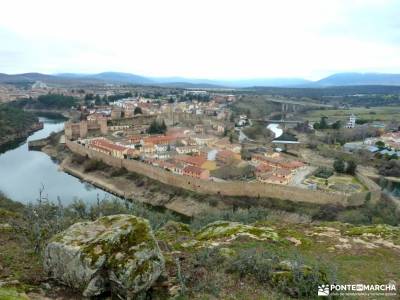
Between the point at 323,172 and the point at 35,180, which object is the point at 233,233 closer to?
the point at 323,172

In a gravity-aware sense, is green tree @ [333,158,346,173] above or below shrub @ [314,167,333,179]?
above

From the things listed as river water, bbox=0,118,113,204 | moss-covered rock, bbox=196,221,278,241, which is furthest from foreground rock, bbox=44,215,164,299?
river water, bbox=0,118,113,204

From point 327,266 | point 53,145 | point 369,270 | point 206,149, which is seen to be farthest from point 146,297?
point 53,145

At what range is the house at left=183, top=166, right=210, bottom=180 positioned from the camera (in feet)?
73.6

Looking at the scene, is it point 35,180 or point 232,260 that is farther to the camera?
point 35,180

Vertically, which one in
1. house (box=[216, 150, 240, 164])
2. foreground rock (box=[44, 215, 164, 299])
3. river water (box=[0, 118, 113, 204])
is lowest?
river water (box=[0, 118, 113, 204])

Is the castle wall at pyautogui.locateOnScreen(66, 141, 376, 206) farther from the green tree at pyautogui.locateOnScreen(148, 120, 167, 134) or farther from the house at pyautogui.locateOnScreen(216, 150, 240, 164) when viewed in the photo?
the green tree at pyautogui.locateOnScreen(148, 120, 167, 134)

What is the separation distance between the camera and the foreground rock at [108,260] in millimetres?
3641

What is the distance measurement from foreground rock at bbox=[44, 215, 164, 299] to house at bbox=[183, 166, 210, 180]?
60.2ft

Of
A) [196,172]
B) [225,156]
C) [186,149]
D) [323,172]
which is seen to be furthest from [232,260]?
[186,149]

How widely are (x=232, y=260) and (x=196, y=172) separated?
58.6 feet

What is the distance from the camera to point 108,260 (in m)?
3.67

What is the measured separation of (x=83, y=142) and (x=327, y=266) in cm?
3033

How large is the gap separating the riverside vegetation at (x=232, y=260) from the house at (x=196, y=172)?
48.9 ft
